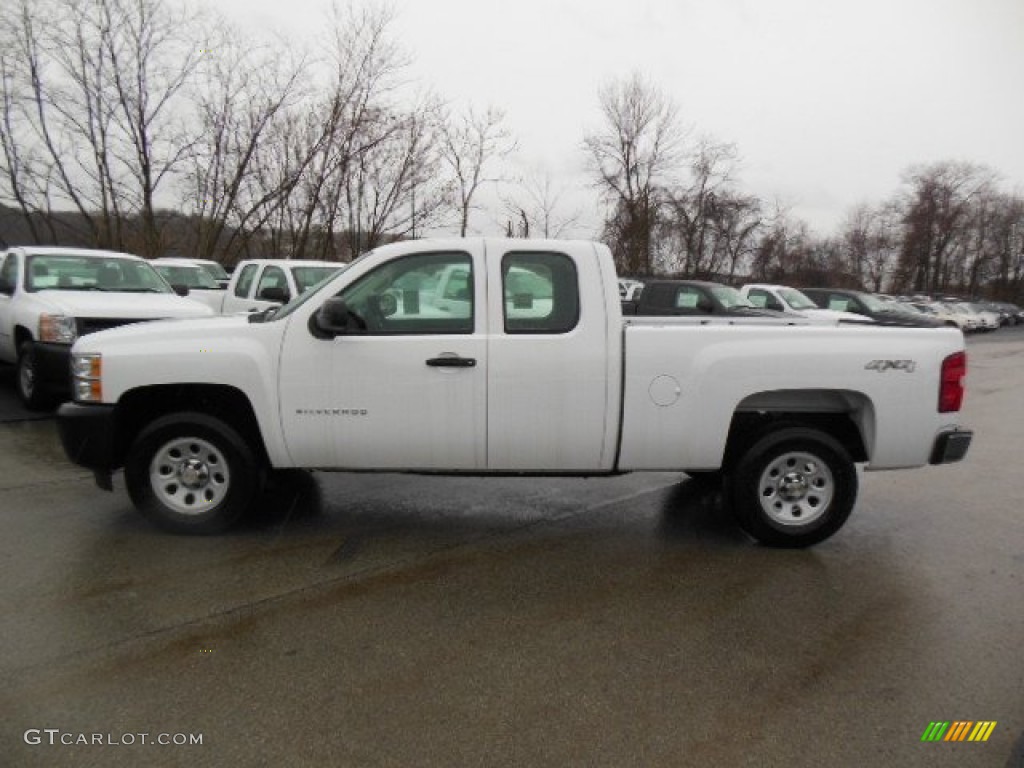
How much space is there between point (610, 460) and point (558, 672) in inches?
62.5

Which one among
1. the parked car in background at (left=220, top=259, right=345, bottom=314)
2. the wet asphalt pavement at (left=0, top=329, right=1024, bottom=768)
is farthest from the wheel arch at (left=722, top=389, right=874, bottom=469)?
the parked car in background at (left=220, top=259, right=345, bottom=314)

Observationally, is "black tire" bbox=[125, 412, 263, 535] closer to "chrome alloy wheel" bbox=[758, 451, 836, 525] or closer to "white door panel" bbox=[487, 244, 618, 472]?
"white door panel" bbox=[487, 244, 618, 472]

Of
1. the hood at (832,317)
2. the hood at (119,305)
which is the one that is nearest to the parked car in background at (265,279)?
the hood at (119,305)

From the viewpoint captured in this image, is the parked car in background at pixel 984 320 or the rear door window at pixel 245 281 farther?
the parked car in background at pixel 984 320

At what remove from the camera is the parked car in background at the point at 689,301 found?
13.5m

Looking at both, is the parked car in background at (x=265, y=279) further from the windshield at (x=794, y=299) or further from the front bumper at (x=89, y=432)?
the windshield at (x=794, y=299)

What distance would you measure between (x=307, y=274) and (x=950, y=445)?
349 inches

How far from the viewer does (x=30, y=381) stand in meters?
7.97

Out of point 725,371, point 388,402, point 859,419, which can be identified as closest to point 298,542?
point 388,402

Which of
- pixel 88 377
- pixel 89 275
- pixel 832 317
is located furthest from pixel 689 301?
pixel 88 377

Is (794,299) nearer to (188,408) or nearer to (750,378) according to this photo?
(750,378)

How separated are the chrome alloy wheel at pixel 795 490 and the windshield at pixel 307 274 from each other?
7.65m

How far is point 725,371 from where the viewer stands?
431cm

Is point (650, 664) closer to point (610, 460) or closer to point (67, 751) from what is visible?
point (610, 460)
